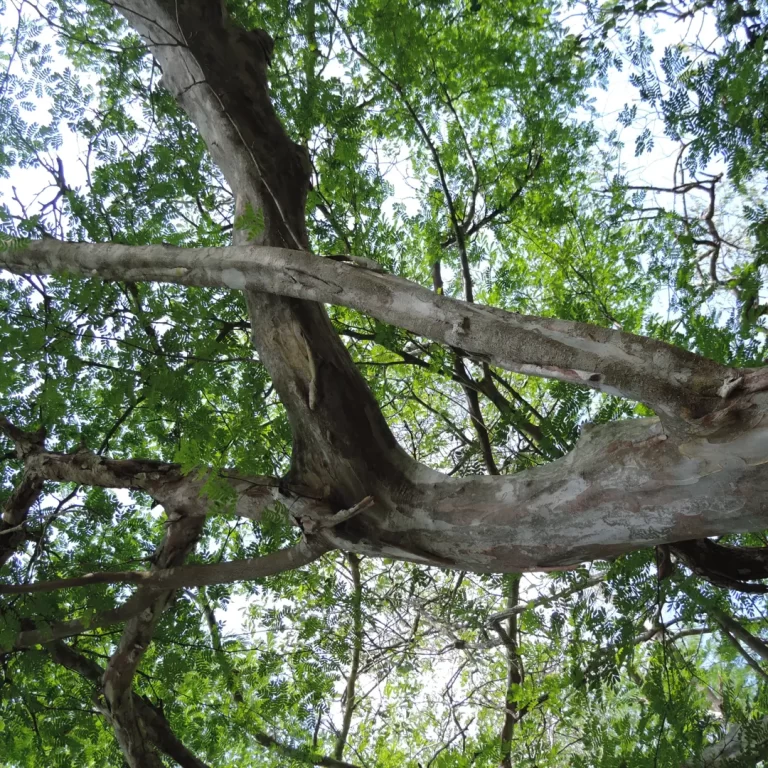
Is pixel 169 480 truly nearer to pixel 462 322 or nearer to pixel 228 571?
pixel 228 571

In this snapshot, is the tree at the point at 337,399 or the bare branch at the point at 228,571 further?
the bare branch at the point at 228,571

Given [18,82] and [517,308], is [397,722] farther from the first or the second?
[18,82]

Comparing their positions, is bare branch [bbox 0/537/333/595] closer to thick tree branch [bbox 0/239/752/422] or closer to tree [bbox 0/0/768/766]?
tree [bbox 0/0/768/766]

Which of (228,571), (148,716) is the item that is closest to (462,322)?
(228,571)

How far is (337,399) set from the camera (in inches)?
123

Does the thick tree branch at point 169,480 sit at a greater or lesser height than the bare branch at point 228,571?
greater

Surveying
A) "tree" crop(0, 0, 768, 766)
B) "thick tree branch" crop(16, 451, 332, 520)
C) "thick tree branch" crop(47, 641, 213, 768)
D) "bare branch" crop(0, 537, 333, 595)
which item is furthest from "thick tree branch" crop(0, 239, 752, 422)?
"thick tree branch" crop(47, 641, 213, 768)

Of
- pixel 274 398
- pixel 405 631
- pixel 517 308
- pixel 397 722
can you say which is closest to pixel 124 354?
pixel 274 398

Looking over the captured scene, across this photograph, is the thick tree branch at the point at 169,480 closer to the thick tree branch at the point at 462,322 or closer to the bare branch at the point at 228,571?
the bare branch at the point at 228,571

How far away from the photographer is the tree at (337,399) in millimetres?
2459

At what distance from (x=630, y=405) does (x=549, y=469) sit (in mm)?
2388

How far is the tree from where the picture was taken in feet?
8.07

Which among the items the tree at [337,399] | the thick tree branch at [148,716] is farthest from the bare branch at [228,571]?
the thick tree branch at [148,716]

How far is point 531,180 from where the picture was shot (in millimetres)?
5652
